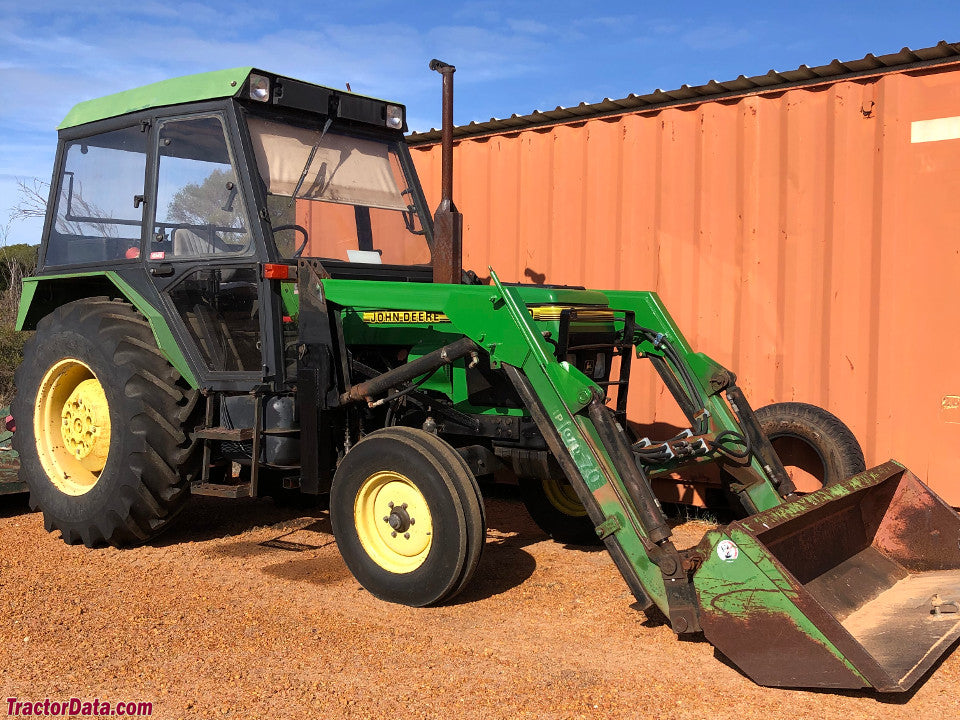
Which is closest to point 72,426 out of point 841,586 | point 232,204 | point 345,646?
point 232,204

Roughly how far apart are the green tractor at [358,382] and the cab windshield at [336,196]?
0.05 ft

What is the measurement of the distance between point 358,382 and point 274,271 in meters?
0.73

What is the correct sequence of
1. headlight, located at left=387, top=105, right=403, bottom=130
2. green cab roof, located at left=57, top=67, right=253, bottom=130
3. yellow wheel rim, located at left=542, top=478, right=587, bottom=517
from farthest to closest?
headlight, located at left=387, top=105, right=403, bottom=130, yellow wheel rim, located at left=542, top=478, right=587, bottom=517, green cab roof, located at left=57, top=67, right=253, bottom=130

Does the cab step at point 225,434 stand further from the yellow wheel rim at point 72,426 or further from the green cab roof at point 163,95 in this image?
the green cab roof at point 163,95

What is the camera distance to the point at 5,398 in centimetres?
1034

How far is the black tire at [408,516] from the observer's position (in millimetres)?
4156

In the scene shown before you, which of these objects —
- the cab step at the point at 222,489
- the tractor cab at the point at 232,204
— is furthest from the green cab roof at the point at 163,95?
the cab step at the point at 222,489

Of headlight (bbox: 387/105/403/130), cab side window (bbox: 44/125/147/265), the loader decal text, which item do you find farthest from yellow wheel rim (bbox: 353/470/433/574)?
headlight (bbox: 387/105/403/130)

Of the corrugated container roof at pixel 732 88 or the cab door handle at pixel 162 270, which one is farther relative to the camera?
the corrugated container roof at pixel 732 88

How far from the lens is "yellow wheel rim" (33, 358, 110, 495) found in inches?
213

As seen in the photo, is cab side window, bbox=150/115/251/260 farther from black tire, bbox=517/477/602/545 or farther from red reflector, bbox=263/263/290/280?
black tire, bbox=517/477/602/545

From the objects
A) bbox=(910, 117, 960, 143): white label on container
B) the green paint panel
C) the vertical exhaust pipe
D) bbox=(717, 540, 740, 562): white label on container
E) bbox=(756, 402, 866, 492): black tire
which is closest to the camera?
the green paint panel

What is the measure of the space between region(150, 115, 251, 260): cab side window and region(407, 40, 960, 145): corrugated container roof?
2820 mm

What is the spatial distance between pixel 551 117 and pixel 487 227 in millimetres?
1006
